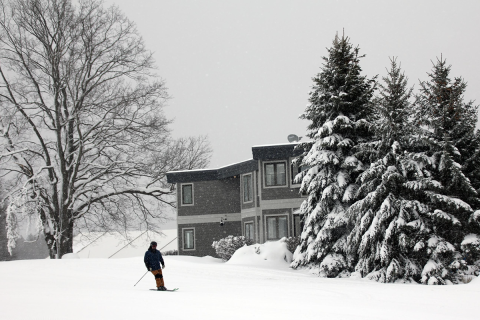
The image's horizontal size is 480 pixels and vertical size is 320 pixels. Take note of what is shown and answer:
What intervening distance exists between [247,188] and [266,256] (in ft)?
25.9

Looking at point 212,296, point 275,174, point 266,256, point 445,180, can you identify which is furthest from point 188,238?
point 212,296

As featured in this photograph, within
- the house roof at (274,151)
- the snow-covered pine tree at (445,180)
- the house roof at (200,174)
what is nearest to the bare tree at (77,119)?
the house roof at (200,174)

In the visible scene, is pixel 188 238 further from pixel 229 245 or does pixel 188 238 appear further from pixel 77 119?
pixel 77 119

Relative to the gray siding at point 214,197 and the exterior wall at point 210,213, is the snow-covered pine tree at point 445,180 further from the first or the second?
the exterior wall at point 210,213

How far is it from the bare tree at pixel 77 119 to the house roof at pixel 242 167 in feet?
7.66

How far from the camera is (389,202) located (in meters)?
19.9

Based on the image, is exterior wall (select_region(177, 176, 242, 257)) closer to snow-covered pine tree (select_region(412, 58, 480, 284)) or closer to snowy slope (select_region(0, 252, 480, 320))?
snowy slope (select_region(0, 252, 480, 320))

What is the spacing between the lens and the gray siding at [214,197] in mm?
35375

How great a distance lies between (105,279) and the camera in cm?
1909

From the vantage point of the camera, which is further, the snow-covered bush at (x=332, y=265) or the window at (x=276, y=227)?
the window at (x=276, y=227)

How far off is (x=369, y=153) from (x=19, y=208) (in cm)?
1719

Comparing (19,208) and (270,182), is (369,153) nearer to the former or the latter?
(270,182)

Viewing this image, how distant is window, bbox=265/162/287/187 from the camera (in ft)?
97.9

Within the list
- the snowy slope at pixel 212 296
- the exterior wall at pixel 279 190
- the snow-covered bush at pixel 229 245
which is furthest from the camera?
the snow-covered bush at pixel 229 245
